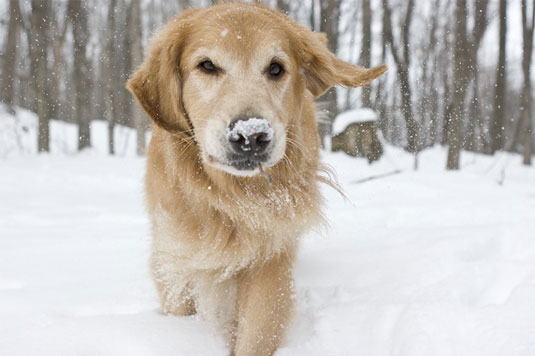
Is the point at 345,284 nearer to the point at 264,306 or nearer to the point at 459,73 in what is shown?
the point at 264,306

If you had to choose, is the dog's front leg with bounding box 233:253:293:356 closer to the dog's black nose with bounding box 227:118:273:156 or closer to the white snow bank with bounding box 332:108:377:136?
the dog's black nose with bounding box 227:118:273:156

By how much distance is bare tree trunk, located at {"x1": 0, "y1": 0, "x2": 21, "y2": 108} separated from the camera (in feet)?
41.1

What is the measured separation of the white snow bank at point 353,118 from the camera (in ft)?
31.8

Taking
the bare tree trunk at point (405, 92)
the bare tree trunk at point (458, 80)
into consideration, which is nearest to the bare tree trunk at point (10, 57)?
the bare tree trunk at point (405, 92)

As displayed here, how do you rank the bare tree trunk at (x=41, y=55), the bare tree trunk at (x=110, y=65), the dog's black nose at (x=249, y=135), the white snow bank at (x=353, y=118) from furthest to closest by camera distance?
the bare tree trunk at (x=110, y=65) < the bare tree trunk at (x=41, y=55) < the white snow bank at (x=353, y=118) < the dog's black nose at (x=249, y=135)

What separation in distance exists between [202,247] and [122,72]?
1499 cm

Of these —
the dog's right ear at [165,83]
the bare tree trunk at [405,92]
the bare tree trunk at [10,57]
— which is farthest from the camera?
the bare tree trunk at [10,57]

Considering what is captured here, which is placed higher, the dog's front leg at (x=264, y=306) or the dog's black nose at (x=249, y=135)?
the dog's black nose at (x=249, y=135)

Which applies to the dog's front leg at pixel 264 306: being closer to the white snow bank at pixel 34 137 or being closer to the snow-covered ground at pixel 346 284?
the snow-covered ground at pixel 346 284

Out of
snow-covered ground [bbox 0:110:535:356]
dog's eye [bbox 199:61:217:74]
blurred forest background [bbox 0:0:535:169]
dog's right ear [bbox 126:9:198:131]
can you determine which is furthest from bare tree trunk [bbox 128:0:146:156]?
dog's eye [bbox 199:61:217:74]

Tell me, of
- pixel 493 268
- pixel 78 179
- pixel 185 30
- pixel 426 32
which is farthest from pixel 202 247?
pixel 426 32

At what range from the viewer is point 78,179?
8070 mm

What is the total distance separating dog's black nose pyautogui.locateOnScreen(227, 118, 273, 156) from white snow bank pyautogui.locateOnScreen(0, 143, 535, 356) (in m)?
1.01

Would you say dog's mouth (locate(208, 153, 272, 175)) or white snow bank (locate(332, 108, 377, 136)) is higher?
dog's mouth (locate(208, 153, 272, 175))
